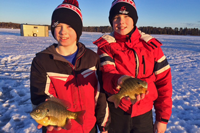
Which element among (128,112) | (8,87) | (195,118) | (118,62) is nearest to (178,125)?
(195,118)

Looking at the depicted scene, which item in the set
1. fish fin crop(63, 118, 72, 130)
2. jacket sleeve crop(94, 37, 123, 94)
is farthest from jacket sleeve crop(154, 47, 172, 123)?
fish fin crop(63, 118, 72, 130)

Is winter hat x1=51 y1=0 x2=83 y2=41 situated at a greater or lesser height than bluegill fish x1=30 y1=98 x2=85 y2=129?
greater

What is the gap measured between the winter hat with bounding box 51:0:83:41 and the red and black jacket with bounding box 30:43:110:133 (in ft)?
1.07

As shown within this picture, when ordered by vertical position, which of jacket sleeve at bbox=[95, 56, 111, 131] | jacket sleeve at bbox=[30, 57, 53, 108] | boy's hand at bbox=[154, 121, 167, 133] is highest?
jacket sleeve at bbox=[30, 57, 53, 108]

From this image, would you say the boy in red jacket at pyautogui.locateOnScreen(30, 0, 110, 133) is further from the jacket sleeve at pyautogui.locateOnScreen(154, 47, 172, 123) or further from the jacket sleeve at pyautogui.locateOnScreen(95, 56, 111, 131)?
the jacket sleeve at pyautogui.locateOnScreen(154, 47, 172, 123)

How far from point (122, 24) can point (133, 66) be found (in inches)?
24.4

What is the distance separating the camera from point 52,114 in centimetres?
155

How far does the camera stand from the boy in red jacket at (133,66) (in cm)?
206

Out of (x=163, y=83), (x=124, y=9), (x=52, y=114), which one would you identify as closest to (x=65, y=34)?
(x=124, y=9)

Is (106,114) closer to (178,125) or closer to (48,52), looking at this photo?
(48,52)

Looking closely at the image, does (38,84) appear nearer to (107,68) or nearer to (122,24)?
(107,68)

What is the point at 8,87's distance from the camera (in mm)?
4953

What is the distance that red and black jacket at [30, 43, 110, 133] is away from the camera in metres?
1.84

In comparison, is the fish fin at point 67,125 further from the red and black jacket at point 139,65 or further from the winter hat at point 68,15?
the winter hat at point 68,15
